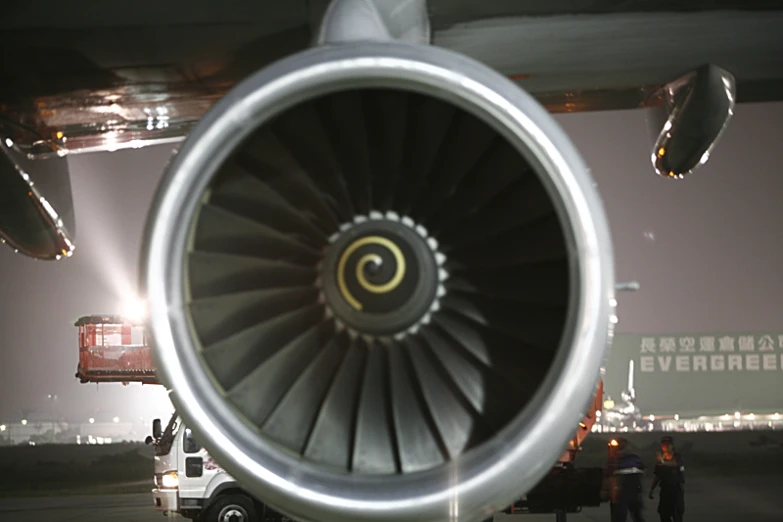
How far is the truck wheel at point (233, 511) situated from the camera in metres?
9.42

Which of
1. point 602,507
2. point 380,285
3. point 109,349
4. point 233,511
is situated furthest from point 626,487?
point 109,349

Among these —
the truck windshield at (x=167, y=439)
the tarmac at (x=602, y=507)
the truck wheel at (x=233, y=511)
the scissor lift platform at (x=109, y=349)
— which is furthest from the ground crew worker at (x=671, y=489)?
the scissor lift platform at (x=109, y=349)

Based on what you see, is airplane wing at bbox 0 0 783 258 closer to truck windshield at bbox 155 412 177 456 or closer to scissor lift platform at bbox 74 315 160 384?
truck windshield at bbox 155 412 177 456

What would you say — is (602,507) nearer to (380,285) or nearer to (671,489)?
(671,489)

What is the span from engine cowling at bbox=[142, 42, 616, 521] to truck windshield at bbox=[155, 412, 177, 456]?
7.68m

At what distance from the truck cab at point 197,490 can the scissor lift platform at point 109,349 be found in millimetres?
2251

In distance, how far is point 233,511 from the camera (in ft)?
31.1

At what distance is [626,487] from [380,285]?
20.7 feet

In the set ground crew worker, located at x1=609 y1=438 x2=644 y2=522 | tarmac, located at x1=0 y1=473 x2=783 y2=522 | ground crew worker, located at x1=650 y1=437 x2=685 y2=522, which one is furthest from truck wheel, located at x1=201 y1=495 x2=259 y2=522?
ground crew worker, located at x1=650 y1=437 x2=685 y2=522

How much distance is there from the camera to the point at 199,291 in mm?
2529

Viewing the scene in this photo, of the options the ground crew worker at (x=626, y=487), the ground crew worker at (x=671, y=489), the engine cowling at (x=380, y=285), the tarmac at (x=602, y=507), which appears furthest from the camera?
the tarmac at (x=602, y=507)

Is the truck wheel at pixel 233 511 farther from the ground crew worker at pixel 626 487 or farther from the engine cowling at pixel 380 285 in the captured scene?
the engine cowling at pixel 380 285

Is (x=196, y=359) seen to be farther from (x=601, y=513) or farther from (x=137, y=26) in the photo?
(x=601, y=513)

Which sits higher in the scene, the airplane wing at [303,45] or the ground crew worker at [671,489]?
the airplane wing at [303,45]
